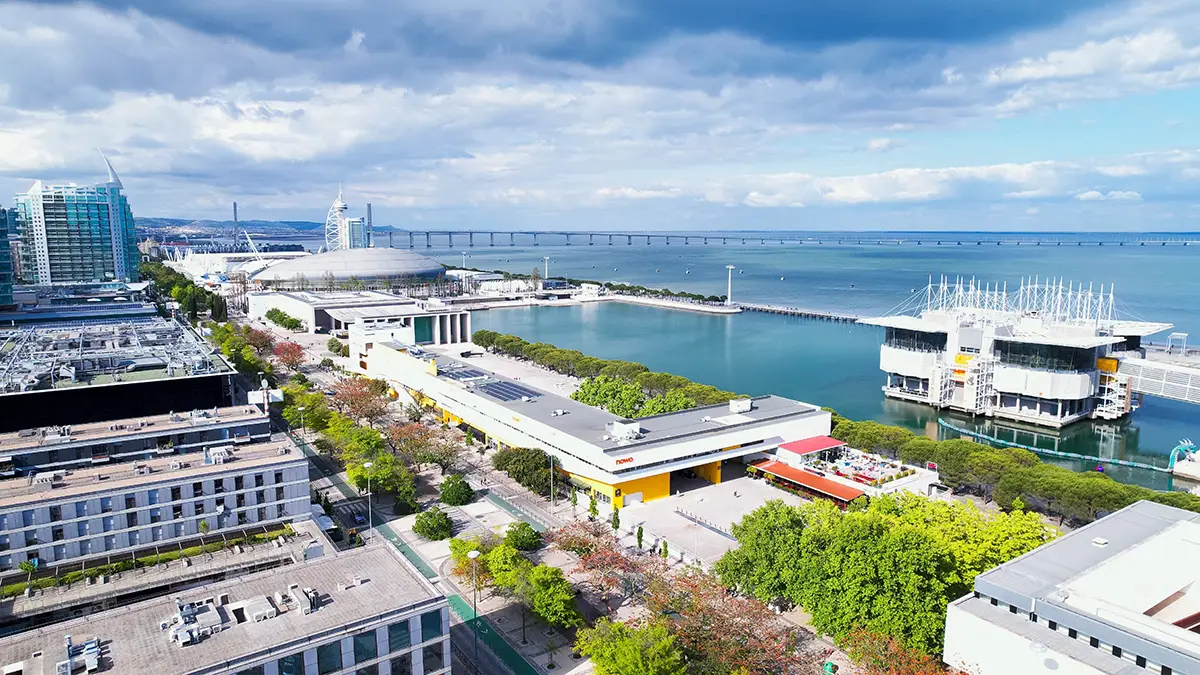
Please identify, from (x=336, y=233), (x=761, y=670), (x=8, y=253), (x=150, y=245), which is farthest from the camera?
(x=150, y=245)

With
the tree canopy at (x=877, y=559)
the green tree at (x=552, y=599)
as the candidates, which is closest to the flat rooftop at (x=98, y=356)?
the green tree at (x=552, y=599)

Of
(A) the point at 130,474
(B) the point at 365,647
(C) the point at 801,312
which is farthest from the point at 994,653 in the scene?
(C) the point at 801,312

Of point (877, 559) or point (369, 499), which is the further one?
point (369, 499)

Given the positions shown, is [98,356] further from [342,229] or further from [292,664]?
[342,229]

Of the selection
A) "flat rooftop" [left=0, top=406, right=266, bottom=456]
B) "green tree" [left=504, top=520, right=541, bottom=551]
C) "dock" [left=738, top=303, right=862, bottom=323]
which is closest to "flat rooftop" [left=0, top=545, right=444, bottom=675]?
"green tree" [left=504, top=520, right=541, bottom=551]

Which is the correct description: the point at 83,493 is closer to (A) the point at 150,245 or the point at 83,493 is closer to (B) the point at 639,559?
(B) the point at 639,559

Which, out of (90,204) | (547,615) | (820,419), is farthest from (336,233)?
(547,615)
